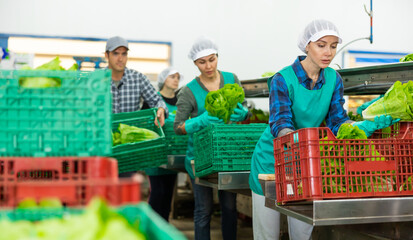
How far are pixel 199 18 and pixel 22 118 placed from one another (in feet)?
27.4

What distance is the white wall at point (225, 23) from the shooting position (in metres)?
8.90

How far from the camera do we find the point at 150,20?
9227 mm

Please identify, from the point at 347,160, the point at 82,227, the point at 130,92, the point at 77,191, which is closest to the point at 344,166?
the point at 347,160

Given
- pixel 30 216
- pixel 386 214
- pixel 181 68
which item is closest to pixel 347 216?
pixel 386 214

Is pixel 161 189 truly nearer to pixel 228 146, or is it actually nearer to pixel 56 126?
pixel 228 146

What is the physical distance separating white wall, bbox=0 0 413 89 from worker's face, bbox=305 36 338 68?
666 centimetres

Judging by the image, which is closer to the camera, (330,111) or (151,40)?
(330,111)

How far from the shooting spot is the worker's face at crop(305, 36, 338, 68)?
2.68 m

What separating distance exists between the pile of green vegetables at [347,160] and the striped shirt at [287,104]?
36 centimetres

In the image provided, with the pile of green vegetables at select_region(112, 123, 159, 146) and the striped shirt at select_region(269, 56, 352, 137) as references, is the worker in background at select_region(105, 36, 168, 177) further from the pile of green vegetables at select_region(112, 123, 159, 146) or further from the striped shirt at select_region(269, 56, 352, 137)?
the striped shirt at select_region(269, 56, 352, 137)

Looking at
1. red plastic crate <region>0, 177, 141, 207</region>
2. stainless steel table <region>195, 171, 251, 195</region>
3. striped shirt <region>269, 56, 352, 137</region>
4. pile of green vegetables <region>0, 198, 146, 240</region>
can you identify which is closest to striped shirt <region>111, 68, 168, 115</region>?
stainless steel table <region>195, 171, 251, 195</region>

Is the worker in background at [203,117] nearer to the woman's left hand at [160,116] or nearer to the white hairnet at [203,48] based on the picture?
the white hairnet at [203,48]

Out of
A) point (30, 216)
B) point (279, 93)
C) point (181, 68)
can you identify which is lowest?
point (30, 216)

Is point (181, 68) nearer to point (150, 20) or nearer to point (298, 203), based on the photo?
point (150, 20)
